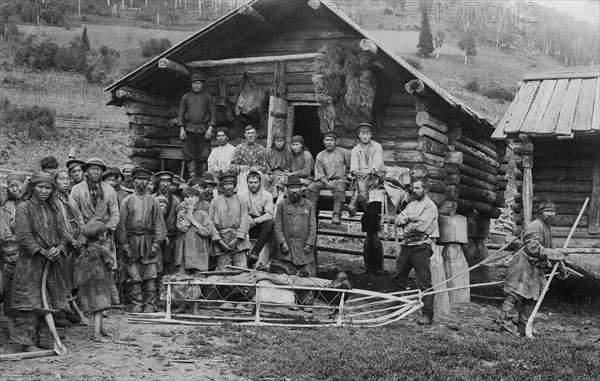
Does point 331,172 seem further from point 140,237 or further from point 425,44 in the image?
point 425,44

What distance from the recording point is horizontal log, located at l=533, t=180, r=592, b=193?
Answer: 12.1m

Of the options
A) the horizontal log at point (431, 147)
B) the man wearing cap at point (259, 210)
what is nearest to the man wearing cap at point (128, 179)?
the man wearing cap at point (259, 210)

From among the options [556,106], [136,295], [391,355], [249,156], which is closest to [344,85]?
[249,156]

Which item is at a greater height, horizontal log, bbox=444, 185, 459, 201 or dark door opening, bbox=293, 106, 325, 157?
dark door opening, bbox=293, 106, 325, 157

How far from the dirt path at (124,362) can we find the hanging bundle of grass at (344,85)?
5.78 metres

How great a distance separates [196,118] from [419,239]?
600 cm

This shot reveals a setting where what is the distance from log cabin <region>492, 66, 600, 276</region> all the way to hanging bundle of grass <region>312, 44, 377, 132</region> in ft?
8.39

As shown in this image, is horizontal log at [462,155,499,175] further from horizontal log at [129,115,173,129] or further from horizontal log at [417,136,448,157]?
horizontal log at [129,115,173,129]

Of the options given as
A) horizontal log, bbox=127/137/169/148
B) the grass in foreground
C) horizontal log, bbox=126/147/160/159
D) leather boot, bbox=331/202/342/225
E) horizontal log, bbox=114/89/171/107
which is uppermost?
horizontal log, bbox=114/89/171/107

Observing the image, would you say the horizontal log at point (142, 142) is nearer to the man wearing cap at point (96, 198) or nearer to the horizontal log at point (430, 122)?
the man wearing cap at point (96, 198)

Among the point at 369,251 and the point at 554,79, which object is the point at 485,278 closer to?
the point at 369,251

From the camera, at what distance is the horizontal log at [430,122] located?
1171cm

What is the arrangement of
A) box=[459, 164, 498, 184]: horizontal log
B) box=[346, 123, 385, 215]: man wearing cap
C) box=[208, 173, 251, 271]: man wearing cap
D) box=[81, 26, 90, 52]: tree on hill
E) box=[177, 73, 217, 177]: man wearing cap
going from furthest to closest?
box=[81, 26, 90, 52]: tree on hill, box=[459, 164, 498, 184]: horizontal log, box=[177, 73, 217, 177]: man wearing cap, box=[346, 123, 385, 215]: man wearing cap, box=[208, 173, 251, 271]: man wearing cap

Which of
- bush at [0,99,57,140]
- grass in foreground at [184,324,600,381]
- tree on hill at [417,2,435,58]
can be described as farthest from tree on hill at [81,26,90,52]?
grass in foreground at [184,324,600,381]
